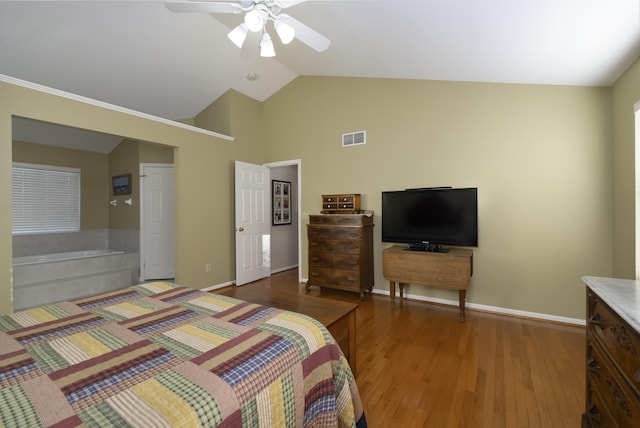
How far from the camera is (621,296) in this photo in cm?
123

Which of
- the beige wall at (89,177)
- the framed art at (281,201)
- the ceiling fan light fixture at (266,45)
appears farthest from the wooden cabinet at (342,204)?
the beige wall at (89,177)

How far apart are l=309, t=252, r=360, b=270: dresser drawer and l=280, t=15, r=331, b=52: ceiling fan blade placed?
238 centimetres

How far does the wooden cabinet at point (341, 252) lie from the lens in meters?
3.63

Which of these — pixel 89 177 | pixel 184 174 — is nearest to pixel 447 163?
pixel 184 174

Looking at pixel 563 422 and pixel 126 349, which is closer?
pixel 126 349

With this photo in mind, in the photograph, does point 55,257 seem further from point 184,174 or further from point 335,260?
point 335,260

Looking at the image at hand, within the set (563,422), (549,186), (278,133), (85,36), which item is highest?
(85,36)

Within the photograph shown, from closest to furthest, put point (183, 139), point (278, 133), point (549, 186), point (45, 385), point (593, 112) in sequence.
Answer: point (45, 385) < point (593, 112) < point (549, 186) < point (183, 139) < point (278, 133)

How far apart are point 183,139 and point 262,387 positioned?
3.65 m

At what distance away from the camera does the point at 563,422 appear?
159cm

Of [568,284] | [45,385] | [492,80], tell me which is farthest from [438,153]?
[45,385]

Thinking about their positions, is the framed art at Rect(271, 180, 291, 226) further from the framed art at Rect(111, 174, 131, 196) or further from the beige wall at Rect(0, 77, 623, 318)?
the framed art at Rect(111, 174, 131, 196)

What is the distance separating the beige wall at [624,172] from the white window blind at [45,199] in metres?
7.39

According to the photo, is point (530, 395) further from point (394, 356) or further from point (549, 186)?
point (549, 186)
